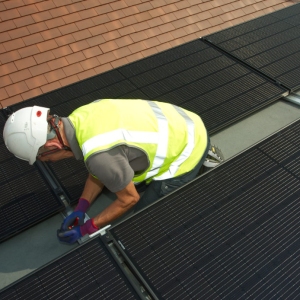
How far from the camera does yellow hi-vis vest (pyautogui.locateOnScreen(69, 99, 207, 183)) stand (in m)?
2.95

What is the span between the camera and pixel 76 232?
341 cm

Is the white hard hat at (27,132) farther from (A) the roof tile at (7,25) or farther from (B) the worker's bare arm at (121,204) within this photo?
(A) the roof tile at (7,25)

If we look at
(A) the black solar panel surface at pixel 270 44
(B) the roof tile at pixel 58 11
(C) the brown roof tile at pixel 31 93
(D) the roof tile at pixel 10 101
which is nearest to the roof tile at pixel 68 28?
(B) the roof tile at pixel 58 11

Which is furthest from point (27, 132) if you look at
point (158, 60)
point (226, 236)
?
point (158, 60)

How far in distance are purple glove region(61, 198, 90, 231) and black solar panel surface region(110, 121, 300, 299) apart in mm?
631

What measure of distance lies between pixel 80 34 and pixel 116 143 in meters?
4.15

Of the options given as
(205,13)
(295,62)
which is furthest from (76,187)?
(205,13)

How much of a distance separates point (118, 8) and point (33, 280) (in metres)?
5.40

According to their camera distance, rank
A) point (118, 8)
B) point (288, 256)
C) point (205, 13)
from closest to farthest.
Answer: point (288, 256)
point (118, 8)
point (205, 13)

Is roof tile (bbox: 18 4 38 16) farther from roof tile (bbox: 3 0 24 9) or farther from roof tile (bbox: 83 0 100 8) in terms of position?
roof tile (bbox: 83 0 100 8)

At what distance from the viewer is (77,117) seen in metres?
3.09

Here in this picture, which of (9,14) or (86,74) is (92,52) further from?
(9,14)

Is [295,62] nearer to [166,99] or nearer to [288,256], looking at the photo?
[166,99]

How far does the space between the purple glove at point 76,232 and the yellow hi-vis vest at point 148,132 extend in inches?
23.6
